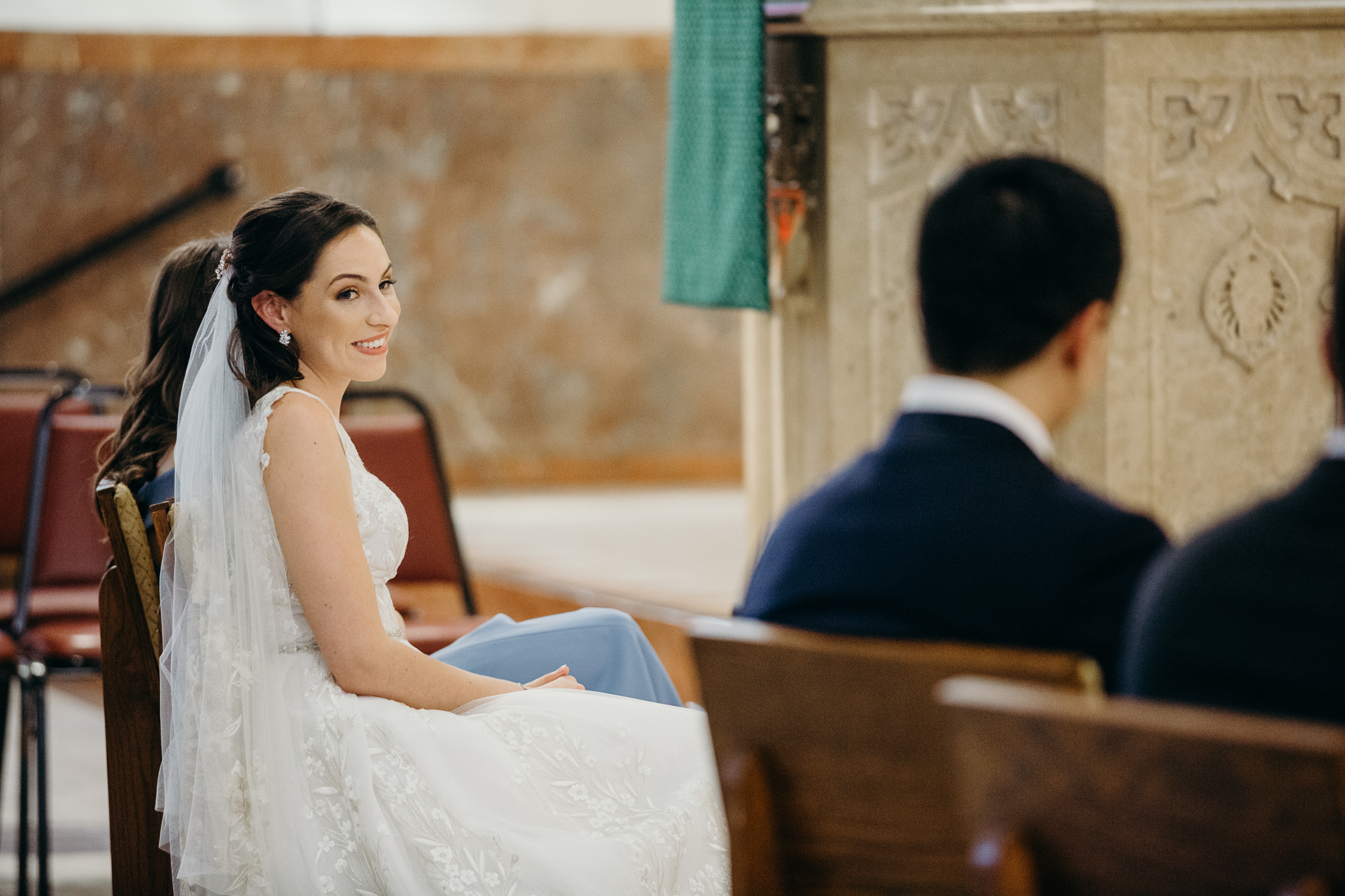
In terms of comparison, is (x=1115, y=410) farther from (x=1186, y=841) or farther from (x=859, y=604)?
(x=1186, y=841)

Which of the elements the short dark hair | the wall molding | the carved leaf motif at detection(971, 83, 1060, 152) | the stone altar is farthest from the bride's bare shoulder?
the wall molding

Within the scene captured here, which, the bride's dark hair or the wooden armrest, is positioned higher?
the bride's dark hair

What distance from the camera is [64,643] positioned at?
288 cm

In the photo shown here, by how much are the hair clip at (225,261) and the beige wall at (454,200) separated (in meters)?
5.47

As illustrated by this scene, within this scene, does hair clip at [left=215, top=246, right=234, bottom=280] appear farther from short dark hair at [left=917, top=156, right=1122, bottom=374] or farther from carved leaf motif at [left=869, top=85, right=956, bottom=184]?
carved leaf motif at [left=869, top=85, right=956, bottom=184]

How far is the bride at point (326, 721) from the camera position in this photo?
1.71m

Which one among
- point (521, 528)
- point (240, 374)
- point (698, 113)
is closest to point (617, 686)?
point (240, 374)

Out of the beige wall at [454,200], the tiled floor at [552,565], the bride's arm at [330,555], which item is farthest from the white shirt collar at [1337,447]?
the beige wall at [454,200]

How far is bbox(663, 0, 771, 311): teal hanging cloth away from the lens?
9.98 feet

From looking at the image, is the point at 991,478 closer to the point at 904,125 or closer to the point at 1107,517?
the point at 1107,517

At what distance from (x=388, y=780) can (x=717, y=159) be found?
179 cm

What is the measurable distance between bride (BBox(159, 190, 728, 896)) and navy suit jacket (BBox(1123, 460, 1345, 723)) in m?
0.91

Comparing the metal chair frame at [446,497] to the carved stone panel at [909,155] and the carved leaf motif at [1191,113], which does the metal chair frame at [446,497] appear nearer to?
the carved stone panel at [909,155]

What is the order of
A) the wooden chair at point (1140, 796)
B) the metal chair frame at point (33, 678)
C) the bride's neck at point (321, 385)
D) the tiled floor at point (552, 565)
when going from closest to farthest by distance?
1. the wooden chair at point (1140, 796)
2. the bride's neck at point (321, 385)
3. the metal chair frame at point (33, 678)
4. the tiled floor at point (552, 565)
